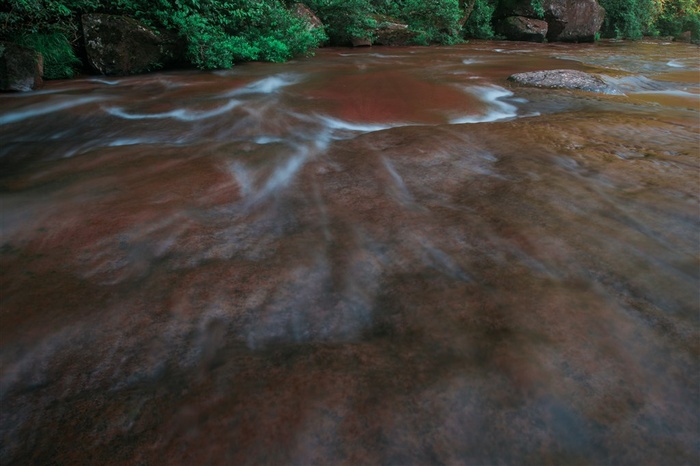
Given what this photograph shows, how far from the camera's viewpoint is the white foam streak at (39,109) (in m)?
4.57

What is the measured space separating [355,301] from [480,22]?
17.8m

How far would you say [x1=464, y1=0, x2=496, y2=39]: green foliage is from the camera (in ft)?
53.7

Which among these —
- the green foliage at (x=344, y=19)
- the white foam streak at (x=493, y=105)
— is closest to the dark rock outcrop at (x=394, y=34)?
the green foliage at (x=344, y=19)

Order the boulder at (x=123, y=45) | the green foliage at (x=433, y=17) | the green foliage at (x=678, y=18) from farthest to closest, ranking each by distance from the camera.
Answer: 1. the green foliage at (x=678, y=18)
2. the green foliage at (x=433, y=17)
3. the boulder at (x=123, y=45)

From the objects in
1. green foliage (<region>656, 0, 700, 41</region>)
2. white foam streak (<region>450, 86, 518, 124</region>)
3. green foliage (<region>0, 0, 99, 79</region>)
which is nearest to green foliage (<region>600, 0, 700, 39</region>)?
green foliage (<region>656, 0, 700, 41</region>)

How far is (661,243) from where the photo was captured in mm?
2121

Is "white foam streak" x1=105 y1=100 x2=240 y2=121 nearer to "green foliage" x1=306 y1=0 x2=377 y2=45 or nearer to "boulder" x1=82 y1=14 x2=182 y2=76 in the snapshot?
"boulder" x1=82 y1=14 x2=182 y2=76

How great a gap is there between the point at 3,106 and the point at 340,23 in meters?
8.71

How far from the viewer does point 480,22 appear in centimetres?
1655

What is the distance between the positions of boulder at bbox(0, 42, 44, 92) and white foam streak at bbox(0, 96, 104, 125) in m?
1.05

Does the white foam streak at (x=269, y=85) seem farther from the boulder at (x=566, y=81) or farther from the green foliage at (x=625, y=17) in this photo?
the green foliage at (x=625, y=17)

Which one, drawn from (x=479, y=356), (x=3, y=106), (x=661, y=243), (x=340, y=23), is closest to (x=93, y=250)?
(x=479, y=356)

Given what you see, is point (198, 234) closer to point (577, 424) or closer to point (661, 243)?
point (577, 424)

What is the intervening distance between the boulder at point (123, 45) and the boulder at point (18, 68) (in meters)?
1.06
